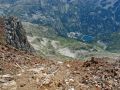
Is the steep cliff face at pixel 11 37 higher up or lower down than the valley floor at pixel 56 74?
lower down

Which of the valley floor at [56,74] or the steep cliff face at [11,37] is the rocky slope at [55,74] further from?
the steep cliff face at [11,37]

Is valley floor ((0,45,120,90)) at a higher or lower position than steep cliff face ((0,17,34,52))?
higher

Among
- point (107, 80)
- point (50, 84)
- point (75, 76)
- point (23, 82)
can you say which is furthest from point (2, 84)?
point (107, 80)

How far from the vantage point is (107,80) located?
90.9 feet

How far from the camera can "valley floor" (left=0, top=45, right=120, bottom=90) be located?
2731 cm

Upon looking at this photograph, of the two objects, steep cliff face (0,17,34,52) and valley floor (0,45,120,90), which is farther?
steep cliff face (0,17,34,52)

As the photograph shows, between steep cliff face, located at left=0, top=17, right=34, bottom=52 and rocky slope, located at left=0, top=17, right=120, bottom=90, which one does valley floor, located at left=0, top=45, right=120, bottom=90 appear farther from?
steep cliff face, located at left=0, top=17, right=34, bottom=52

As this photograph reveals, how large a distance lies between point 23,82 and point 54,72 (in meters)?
3.20

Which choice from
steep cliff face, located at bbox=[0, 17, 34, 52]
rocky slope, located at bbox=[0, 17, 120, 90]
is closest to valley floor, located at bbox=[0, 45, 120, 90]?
rocky slope, located at bbox=[0, 17, 120, 90]

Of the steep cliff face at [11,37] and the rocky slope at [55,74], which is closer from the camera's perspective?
the rocky slope at [55,74]

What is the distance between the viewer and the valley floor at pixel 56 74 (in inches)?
1075

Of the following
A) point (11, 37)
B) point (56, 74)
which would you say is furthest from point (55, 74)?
point (11, 37)

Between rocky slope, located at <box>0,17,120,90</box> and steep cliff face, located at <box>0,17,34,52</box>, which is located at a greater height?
rocky slope, located at <box>0,17,120,90</box>

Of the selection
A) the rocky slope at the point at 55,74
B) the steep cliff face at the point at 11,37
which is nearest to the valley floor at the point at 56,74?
the rocky slope at the point at 55,74
